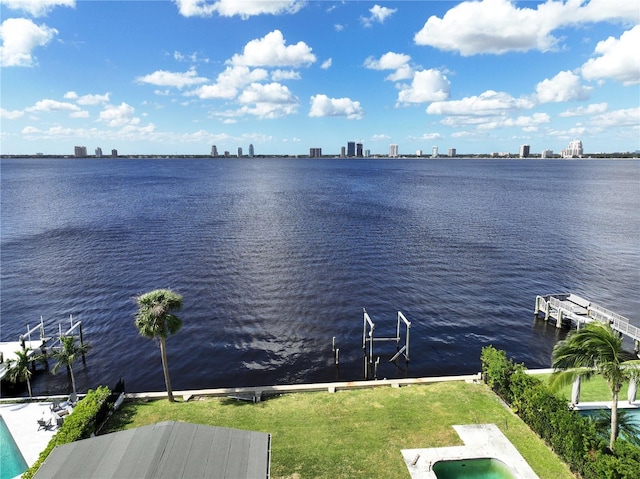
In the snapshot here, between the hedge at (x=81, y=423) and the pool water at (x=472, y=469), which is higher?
the hedge at (x=81, y=423)

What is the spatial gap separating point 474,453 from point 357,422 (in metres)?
5.91

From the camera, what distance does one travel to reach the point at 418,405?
76.3 feet

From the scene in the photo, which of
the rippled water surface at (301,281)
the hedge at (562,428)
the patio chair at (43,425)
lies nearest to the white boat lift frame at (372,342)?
the rippled water surface at (301,281)

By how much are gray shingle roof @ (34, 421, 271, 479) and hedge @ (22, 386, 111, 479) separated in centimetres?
521

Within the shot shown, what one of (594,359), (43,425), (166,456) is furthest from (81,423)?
(594,359)

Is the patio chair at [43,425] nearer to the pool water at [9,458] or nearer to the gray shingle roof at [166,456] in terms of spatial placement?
the pool water at [9,458]

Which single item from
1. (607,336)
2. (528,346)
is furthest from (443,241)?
(607,336)

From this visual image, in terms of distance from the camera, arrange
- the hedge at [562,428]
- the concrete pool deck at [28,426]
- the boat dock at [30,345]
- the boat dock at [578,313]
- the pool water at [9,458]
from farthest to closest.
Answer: the boat dock at [578,313], the boat dock at [30,345], the concrete pool deck at [28,426], the pool water at [9,458], the hedge at [562,428]


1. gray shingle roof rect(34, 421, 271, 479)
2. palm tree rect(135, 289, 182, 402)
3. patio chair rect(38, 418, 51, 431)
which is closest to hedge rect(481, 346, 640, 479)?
gray shingle roof rect(34, 421, 271, 479)

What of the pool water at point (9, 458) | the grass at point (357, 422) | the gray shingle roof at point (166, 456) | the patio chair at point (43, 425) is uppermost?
the gray shingle roof at point (166, 456)

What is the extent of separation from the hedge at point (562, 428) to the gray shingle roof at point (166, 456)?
44.7 ft

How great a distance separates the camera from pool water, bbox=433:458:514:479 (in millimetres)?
18266

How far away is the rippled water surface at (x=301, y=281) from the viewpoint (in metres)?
34.7

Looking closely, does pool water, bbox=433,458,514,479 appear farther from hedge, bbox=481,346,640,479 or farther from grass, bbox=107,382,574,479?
hedge, bbox=481,346,640,479
